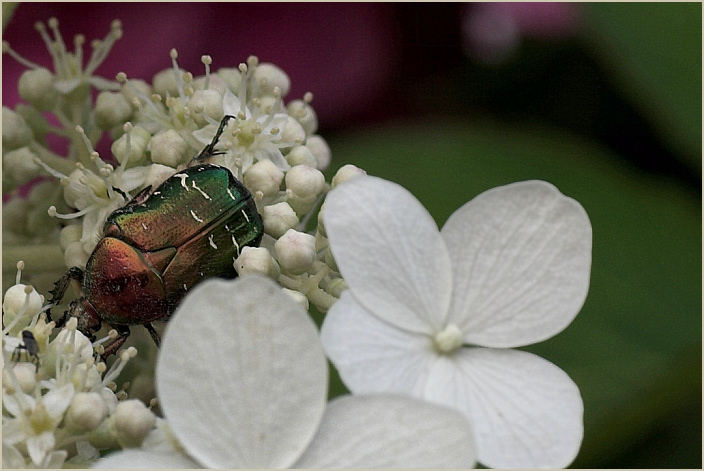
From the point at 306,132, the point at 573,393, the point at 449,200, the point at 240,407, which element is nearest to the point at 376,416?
the point at 240,407

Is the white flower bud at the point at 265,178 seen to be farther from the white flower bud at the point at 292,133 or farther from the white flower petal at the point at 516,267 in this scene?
the white flower petal at the point at 516,267

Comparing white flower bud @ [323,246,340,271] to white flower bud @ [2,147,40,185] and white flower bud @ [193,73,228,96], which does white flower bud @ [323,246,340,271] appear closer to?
white flower bud @ [193,73,228,96]

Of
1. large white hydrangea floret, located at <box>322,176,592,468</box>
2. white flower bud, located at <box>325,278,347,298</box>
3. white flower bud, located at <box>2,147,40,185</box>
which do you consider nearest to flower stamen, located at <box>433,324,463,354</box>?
large white hydrangea floret, located at <box>322,176,592,468</box>

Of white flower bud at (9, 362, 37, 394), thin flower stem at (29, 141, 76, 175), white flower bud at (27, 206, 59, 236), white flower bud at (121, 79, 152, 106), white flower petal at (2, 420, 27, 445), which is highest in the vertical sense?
white flower bud at (121, 79, 152, 106)

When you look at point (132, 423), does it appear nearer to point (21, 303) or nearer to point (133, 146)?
point (21, 303)

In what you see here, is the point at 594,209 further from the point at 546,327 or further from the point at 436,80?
the point at 546,327
